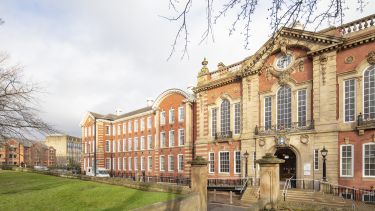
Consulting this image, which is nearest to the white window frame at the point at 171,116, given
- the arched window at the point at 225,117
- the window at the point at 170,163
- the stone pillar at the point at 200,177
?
the window at the point at 170,163

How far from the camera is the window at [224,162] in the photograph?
28.5 meters

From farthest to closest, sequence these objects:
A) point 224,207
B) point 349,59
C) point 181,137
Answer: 1. point 181,137
2. point 349,59
3. point 224,207

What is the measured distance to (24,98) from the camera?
45.3ft

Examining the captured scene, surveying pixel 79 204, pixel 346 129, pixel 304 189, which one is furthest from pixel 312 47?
pixel 79 204

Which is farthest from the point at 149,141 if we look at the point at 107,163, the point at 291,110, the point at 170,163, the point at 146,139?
the point at 291,110

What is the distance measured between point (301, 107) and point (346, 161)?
4.97m

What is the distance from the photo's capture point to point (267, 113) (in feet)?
84.4

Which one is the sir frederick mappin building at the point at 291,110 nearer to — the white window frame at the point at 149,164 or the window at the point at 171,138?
the window at the point at 171,138

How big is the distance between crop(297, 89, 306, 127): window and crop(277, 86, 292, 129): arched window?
0.74 meters

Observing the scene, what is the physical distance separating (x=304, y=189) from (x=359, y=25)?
11.5 metres

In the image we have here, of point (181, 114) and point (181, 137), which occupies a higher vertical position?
point (181, 114)

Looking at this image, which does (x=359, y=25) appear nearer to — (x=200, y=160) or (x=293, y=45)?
(x=293, y=45)

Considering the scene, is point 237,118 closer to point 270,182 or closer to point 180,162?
point 180,162

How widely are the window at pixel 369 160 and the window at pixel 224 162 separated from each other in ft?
38.8
